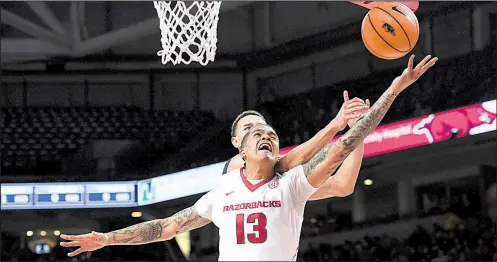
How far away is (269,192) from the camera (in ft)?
11.1

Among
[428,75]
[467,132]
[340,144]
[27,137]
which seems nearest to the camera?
[340,144]

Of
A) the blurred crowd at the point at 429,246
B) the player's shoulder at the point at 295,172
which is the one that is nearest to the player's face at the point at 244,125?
the player's shoulder at the point at 295,172

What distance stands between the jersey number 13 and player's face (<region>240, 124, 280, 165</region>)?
0.78 feet

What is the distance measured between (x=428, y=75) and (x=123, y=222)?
4.69 meters

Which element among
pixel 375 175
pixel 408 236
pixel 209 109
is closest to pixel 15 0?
pixel 209 109

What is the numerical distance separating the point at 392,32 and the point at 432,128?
5.98 m

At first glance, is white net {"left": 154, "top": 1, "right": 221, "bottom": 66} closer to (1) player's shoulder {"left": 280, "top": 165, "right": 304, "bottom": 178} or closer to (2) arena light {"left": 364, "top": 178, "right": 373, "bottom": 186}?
(1) player's shoulder {"left": 280, "top": 165, "right": 304, "bottom": 178}

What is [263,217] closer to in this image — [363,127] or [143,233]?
[363,127]

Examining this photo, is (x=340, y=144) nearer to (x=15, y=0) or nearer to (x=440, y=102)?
(x=440, y=102)

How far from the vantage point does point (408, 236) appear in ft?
35.6

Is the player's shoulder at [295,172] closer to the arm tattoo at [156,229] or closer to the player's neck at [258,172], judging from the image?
the player's neck at [258,172]

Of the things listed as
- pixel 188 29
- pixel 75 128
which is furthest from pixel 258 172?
pixel 75 128

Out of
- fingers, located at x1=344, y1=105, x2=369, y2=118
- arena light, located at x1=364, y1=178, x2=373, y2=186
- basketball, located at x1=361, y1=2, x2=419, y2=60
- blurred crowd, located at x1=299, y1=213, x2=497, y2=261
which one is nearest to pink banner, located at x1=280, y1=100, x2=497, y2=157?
arena light, located at x1=364, y1=178, x2=373, y2=186

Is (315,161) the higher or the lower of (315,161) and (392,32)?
the lower
